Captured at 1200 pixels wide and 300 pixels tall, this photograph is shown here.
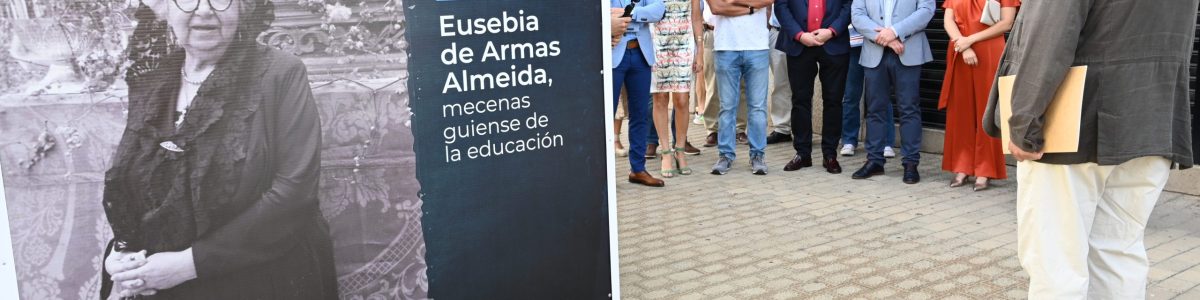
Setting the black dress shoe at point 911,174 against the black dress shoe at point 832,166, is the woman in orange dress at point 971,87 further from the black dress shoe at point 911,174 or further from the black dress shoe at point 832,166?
the black dress shoe at point 832,166

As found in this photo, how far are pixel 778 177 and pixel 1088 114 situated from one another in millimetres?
4596

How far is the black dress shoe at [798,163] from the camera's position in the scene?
8680mm

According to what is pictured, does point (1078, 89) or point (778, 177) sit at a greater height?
point (1078, 89)

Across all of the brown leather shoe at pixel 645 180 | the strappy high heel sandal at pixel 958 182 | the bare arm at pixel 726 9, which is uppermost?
the bare arm at pixel 726 9

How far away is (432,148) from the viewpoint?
3.46 m

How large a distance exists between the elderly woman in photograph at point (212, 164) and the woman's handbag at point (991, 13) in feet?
17.5

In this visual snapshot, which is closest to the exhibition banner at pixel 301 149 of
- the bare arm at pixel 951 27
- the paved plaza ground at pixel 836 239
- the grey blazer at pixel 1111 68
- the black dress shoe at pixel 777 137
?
the grey blazer at pixel 1111 68

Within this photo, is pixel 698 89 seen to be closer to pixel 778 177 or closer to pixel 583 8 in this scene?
pixel 778 177

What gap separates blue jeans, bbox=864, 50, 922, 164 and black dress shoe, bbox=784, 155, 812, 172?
59 cm

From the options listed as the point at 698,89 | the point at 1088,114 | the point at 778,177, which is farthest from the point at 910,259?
the point at 698,89

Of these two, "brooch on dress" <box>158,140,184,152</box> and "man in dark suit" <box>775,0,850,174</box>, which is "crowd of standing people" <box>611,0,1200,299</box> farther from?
"brooch on dress" <box>158,140,184,152</box>

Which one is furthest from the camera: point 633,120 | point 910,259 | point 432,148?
point 633,120

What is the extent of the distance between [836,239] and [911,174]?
6.88 ft

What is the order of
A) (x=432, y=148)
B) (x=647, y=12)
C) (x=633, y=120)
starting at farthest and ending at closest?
(x=633, y=120) → (x=647, y=12) → (x=432, y=148)
